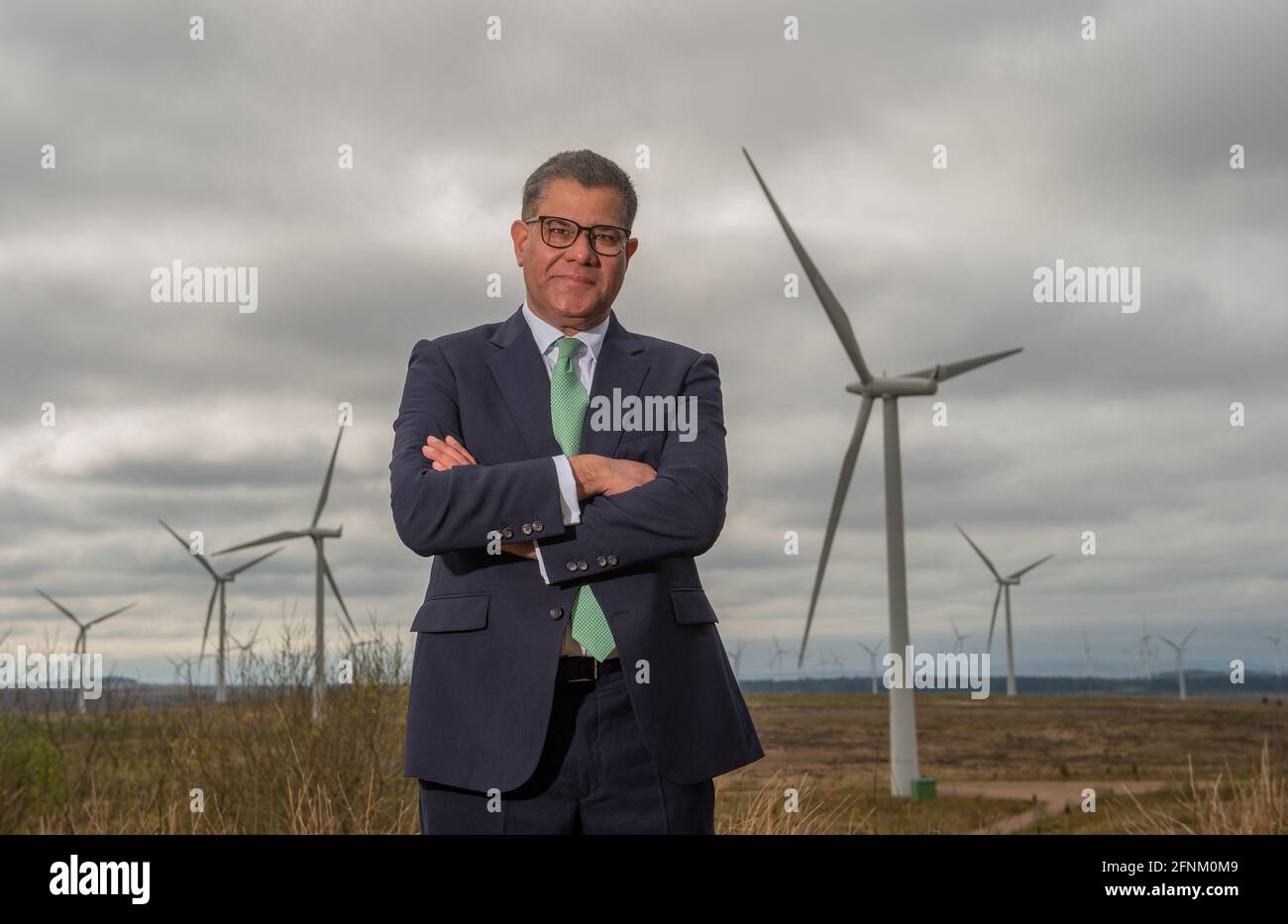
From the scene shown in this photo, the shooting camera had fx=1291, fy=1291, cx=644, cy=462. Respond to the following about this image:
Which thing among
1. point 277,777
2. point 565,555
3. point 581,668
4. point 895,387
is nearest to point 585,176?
point 565,555

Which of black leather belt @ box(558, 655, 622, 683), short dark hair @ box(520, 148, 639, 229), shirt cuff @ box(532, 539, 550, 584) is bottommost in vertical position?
black leather belt @ box(558, 655, 622, 683)

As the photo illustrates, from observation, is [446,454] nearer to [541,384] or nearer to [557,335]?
[541,384]

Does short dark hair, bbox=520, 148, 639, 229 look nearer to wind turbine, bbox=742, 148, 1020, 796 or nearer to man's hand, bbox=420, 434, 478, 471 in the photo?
man's hand, bbox=420, 434, 478, 471

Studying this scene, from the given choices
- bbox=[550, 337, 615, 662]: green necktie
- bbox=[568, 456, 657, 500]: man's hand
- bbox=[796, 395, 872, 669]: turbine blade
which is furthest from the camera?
bbox=[796, 395, 872, 669]: turbine blade

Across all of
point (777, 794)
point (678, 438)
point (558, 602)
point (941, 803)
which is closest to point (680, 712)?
point (558, 602)

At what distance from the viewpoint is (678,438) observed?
17.8ft

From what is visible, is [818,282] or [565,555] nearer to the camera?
[565,555]

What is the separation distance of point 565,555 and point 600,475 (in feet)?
1.21

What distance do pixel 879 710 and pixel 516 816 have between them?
448 feet

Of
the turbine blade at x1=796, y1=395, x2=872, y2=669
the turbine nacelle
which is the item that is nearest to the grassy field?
the turbine blade at x1=796, y1=395, x2=872, y2=669

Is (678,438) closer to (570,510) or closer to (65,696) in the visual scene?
(570,510)

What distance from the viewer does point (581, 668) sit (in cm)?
452

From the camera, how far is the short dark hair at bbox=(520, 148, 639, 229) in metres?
5.05

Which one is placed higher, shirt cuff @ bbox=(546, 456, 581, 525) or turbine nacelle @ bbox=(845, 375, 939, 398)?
turbine nacelle @ bbox=(845, 375, 939, 398)
